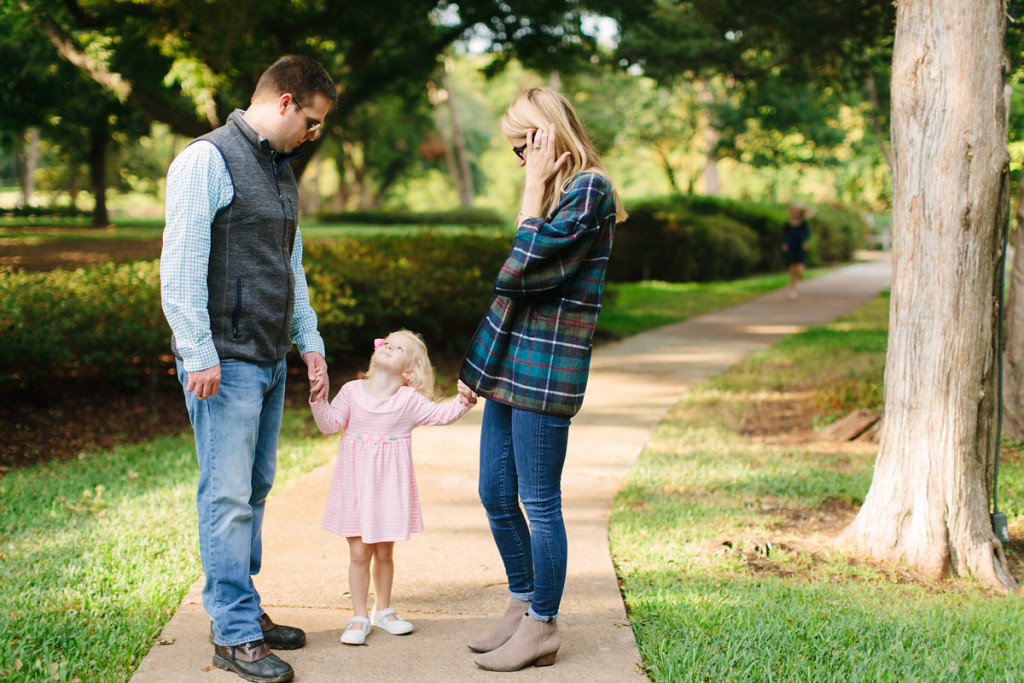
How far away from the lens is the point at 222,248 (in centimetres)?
287

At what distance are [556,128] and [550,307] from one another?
57 centimetres

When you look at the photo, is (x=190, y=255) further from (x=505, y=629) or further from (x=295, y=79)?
(x=505, y=629)

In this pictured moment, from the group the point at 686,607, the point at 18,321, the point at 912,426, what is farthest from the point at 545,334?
the point at 18,321

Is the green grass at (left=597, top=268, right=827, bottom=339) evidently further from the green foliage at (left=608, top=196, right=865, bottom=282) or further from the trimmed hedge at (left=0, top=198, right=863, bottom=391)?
the trimmed hedge at (left=0, top=198, right=863, bottom=391)

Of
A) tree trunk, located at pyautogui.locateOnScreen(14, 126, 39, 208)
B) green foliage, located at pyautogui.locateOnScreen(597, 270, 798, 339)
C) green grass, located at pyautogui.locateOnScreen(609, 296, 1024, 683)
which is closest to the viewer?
green grass, located at pyautogui.locateOnScreen(609, 296, 1024, 683)

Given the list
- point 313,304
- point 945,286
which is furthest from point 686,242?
point 945,286

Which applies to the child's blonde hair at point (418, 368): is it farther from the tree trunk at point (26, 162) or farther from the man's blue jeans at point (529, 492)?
the tree trunk at point (26, 162)

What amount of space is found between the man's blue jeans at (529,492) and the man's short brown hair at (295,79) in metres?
1.22

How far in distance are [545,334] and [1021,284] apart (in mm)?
4591

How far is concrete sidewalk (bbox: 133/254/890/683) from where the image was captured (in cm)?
306

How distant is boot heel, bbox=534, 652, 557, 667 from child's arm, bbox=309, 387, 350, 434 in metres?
1.09

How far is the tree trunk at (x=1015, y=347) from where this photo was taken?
5.96 metres

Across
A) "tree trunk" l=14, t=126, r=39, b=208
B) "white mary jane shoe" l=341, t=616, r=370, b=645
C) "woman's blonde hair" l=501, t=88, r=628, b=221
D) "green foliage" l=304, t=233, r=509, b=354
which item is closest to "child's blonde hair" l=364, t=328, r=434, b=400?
"woman's blonde hair" l=501, t=88, r=628, b=221

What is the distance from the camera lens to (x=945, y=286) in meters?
3.93
